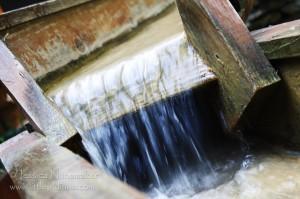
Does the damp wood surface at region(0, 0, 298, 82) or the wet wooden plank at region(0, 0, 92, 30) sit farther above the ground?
the wet wooden plank at region(0, 0, 92, 30)

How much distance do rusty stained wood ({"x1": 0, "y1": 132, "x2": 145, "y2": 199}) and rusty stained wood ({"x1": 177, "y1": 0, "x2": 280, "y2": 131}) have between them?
115 centimetres

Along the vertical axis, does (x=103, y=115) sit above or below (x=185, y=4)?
below

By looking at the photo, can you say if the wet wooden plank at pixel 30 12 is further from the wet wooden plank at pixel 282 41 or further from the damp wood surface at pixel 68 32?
the wet wooden plank at pixel 282 41

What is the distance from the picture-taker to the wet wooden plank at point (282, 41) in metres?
1.97

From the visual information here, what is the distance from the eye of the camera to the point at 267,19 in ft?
17.0

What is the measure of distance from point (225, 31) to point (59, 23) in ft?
6.99

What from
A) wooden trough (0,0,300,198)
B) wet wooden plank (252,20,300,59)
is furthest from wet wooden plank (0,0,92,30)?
wet wooden plank (252,20,300,59)

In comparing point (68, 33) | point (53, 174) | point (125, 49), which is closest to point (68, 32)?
point (68, 33)

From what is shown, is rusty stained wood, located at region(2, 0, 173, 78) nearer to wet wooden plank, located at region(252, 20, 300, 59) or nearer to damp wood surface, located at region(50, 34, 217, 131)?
damp wood surface, located at region(50, 34, 217, 131)

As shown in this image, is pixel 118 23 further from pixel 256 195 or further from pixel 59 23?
pixel 256 195

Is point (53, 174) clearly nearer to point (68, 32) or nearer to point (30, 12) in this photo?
point (30, 12)

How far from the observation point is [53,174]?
1296mm

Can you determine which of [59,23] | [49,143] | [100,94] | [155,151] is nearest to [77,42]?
[59,23]

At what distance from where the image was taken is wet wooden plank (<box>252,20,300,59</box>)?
Answer: 1972mm
